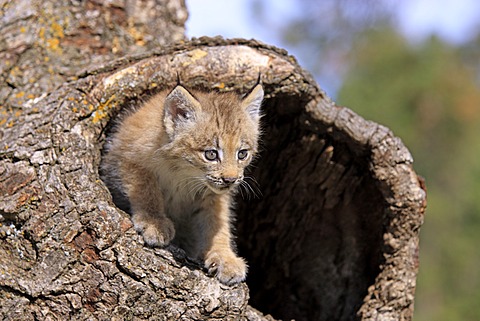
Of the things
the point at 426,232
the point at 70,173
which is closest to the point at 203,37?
the point at 70,173

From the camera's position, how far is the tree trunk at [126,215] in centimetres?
372

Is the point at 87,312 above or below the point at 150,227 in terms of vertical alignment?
below

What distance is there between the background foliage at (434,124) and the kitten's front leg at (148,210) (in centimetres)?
1323

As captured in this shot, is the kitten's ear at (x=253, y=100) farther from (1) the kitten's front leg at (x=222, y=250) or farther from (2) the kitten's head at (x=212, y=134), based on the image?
(1) the kitten's front leg at (x=222, y=250)

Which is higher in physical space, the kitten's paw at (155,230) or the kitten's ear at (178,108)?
the kitten's ear at (178,108)

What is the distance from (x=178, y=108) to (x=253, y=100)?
522 mm

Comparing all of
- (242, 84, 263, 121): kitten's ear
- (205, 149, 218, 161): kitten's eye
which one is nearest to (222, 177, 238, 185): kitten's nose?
(205, 149, 218, 161): kitten's eye

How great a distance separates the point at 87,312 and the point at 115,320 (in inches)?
6.4

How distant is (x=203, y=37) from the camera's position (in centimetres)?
462

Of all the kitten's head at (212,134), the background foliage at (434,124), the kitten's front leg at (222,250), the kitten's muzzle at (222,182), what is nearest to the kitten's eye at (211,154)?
the kitten's head at (212,134)

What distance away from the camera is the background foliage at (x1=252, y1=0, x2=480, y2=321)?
2022 cm

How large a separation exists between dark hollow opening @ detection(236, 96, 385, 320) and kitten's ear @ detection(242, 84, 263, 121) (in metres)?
0.37

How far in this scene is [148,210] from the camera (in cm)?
432

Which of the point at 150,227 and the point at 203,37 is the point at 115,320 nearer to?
the point at 150,227
